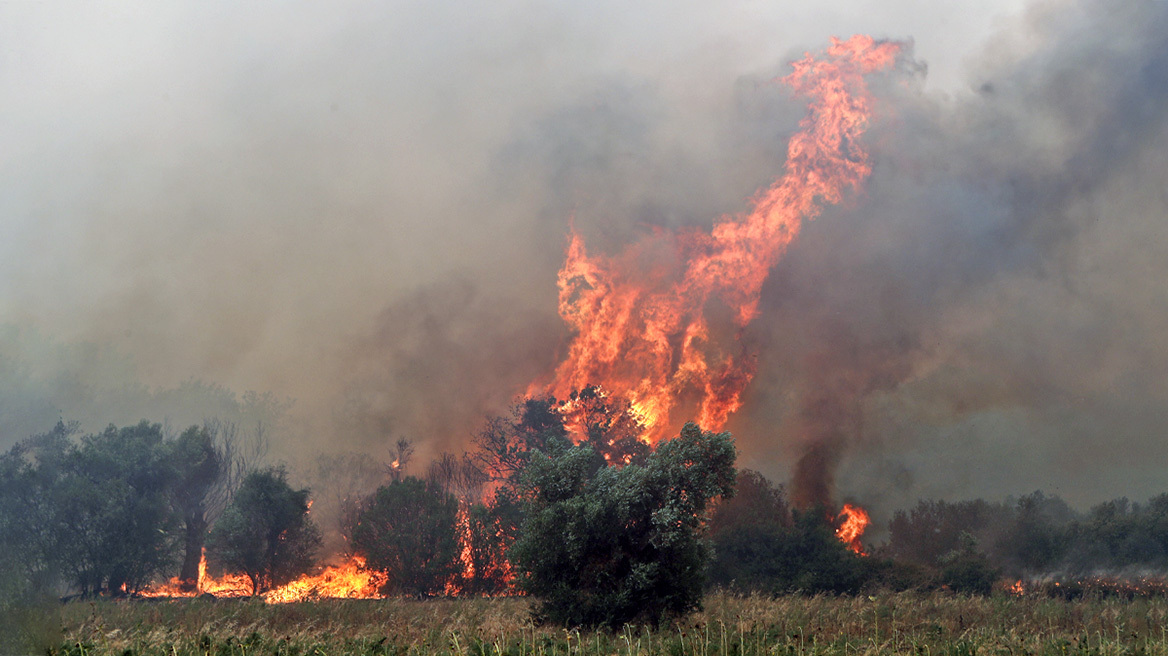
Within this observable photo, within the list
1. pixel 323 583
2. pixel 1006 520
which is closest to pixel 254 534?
pixel 323 583

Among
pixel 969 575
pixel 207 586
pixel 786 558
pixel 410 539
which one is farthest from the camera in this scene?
pixel 207 586

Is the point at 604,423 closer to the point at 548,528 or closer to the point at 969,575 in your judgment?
the point at 969,575

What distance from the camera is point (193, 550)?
6072 centimetres

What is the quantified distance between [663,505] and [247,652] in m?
12.1

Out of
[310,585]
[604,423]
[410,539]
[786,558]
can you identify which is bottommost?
[310,585]

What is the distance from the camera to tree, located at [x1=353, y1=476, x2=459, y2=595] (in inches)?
1939

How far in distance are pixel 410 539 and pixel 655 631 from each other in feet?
107

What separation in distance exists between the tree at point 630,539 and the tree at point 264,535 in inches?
1505

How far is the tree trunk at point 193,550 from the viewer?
192 feet

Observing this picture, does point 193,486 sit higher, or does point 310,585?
point 193,486

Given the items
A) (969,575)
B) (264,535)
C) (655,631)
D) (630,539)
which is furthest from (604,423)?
(655,631)

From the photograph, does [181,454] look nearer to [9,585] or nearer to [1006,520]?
[9,585]

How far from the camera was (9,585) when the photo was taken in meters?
15.8

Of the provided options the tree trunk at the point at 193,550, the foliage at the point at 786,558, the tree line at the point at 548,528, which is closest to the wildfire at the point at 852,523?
the tree line at the point at 548,528
